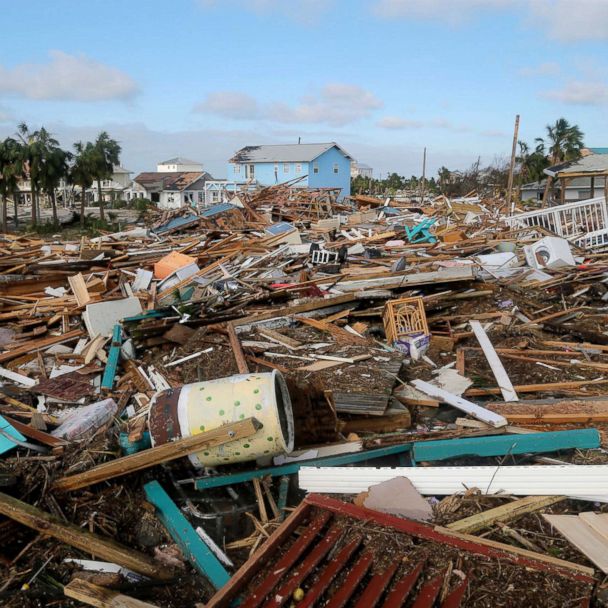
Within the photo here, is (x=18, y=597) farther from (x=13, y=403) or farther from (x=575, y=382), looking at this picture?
(x=575, y=382)

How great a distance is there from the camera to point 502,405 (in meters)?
5.36

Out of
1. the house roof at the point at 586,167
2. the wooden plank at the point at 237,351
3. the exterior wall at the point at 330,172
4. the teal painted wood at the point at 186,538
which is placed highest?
the exterior wall at the point at 330,172

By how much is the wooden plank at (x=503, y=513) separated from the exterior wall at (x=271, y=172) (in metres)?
43.7

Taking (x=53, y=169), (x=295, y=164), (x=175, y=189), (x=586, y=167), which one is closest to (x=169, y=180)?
(x=175, y=189)

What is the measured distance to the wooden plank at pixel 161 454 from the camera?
4109 mm

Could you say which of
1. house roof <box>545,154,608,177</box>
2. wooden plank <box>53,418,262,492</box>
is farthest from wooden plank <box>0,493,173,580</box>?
house roof <box>545,154,608,177</box>

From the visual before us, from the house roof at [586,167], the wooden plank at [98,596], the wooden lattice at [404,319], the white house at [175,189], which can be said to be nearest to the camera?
the wooden plank at [98,596]

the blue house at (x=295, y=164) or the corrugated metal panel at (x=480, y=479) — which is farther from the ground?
the blue house at (x=295, y=164)

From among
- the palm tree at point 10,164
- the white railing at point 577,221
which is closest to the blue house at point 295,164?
the palm tree at point 10,164

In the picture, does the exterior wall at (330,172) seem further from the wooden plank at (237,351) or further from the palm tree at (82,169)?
the wooden plank at (237,351)

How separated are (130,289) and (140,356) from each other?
324 cm

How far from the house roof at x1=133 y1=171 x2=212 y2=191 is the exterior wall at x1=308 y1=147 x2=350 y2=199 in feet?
56.9

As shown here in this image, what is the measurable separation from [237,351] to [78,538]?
301 centimetres

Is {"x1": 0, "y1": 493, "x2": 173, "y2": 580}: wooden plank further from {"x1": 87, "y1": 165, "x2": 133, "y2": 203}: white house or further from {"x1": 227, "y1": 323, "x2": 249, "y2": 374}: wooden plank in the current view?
{"x1": 87, "y1": 165, "x2": 133, "y2": 203}: white house
